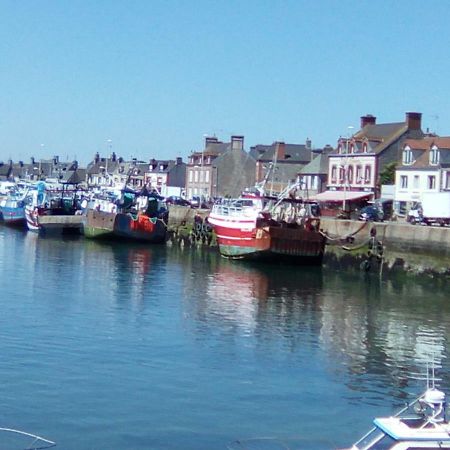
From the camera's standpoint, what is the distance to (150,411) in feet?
64.9

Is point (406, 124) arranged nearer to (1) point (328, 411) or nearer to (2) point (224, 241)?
(2) point (224, 241)

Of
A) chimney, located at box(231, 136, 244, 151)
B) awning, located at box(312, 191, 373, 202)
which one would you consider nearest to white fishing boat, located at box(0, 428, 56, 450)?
awning, located at box(312, 191, 373, 202)

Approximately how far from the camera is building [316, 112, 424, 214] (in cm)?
7438

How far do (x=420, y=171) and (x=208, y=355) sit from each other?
150ft

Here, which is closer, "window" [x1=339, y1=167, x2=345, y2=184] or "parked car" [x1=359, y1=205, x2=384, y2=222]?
"parked car" [x1=359, y1=205, x2=384, y2=222]

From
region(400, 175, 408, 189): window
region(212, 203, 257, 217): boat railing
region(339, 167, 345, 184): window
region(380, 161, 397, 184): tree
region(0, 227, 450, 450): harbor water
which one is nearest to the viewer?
region(0, 227, 450, 450): harbor water

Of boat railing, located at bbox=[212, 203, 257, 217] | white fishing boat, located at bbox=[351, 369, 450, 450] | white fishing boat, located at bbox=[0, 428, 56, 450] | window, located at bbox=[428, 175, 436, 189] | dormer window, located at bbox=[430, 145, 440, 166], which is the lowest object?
white fishing boat, located at bbox=[0, 428, 56, 450]

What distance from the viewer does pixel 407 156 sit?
70.6m

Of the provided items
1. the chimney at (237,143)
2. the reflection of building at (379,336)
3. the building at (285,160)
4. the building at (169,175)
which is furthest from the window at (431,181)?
the building at (169,175)

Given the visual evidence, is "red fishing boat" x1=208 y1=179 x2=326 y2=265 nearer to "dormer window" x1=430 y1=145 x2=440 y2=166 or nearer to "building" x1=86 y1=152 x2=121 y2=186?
"dormer window" x1=430 y1=145 x2=440 y2=166

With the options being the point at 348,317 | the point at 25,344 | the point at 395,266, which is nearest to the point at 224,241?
the point at 395,266

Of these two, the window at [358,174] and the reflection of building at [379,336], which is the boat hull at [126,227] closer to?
the window at [358,174]

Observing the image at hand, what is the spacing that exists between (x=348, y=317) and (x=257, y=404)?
44.7 feet

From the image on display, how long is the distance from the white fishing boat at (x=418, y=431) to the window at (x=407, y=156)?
57.3 meters
